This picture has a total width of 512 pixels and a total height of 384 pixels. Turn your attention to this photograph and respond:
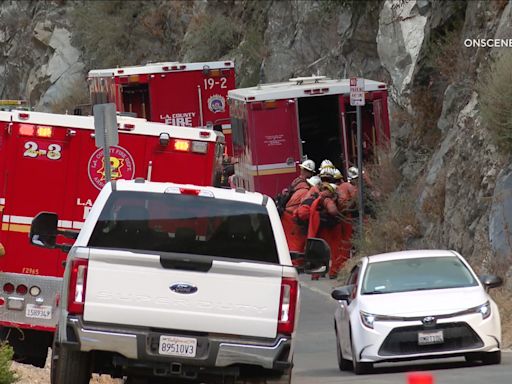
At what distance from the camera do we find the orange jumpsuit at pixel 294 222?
26.3 metres

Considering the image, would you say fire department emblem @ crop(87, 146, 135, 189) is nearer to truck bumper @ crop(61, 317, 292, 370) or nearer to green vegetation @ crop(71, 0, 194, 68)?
truck bumper @ crop(61, 317, 292, 370)

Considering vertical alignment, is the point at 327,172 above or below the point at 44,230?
below

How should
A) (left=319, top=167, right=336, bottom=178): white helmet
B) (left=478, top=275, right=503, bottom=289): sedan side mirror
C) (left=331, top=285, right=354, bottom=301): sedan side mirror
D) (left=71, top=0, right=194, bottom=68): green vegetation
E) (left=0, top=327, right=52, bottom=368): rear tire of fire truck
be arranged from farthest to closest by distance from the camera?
(left=71, top=0, right=194, bottom=68): green vegetation, (left=319, top=167, right=336, bottom=178): white helmet, (left=331, top=285, right=354, bottom=301): sedan side mirror, (left=478, top=275, right=503, bottom=289): sedan side mirror, (left=0, top=327, right=52, bottom=368): rear tire of fire truck

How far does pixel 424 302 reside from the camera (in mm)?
15938

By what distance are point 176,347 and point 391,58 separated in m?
20.1

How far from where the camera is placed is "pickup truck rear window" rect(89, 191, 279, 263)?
11.7 meters

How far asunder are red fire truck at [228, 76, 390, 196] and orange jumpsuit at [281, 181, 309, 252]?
5.77 feet

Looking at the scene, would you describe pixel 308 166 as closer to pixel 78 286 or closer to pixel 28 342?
pixel 28 342

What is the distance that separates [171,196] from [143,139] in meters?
4.14

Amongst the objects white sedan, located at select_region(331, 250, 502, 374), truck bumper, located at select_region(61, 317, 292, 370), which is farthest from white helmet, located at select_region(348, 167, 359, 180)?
truck bumper, located at select_region(61, 317, 292, 370)

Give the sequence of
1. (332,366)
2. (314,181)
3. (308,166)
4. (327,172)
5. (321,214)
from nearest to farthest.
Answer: (332,366), (321,214), (314,181), (327,172), (308,166)

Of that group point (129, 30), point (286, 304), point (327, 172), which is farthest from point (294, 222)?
point (129, 30)

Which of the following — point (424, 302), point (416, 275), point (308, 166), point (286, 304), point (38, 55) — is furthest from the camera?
point (38, 55)

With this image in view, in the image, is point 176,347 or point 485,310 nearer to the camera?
point 176,347
